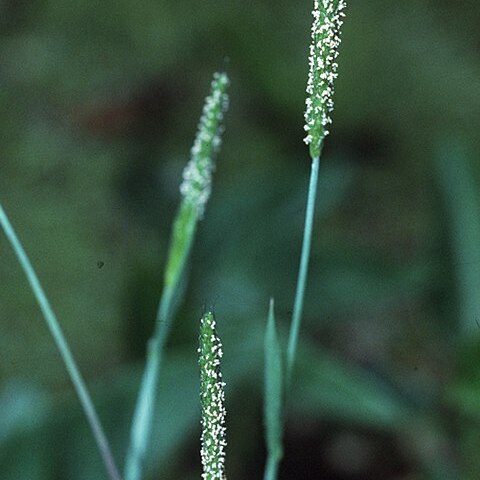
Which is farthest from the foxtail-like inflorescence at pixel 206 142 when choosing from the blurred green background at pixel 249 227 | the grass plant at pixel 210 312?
the blurred green background at pixel 249 227

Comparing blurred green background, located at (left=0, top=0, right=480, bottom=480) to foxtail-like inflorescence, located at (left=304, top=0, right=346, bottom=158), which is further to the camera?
blurred green background, located at (left=0, top=0, right=480, bottom=480)

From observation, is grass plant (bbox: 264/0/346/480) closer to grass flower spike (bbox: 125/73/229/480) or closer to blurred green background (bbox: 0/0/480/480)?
grass flower spike (bbox: 125/73/229/480)

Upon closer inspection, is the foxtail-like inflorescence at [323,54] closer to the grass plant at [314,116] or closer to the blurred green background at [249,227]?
the grass plant at [314,116]

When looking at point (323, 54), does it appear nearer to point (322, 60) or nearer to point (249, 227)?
point (322, 60)

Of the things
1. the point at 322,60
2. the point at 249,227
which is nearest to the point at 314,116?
the point at 322,60

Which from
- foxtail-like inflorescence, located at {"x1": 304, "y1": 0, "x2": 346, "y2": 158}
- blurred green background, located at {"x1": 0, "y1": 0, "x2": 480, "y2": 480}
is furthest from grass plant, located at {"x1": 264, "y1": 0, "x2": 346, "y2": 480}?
blurred green background, located at {"x1": 0, "y1": 0, "x2": 480, "y2": 480}

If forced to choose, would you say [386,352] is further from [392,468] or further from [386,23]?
[386,23]
